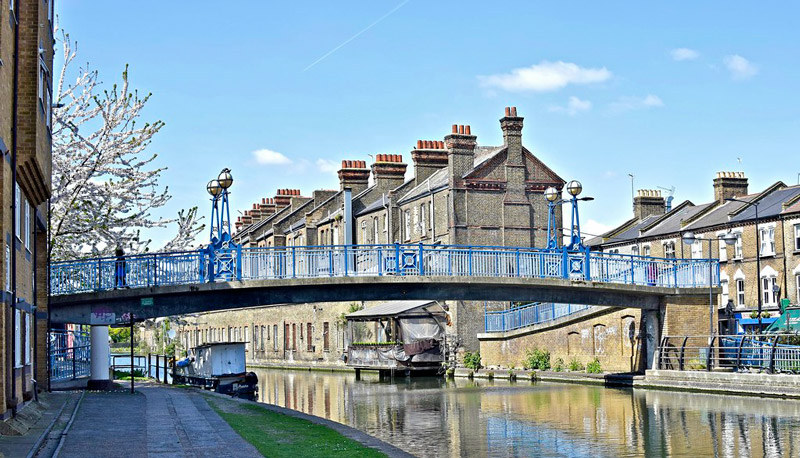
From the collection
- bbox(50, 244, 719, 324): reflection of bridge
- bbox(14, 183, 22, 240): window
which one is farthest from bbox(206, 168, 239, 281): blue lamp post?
bbox(14, 183, 22, 240): window

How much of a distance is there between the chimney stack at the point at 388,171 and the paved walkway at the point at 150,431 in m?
38.3

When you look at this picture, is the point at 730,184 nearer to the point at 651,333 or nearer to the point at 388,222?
the point at 388,222

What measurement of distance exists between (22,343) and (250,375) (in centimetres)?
1928

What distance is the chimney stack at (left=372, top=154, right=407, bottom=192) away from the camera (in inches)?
2425

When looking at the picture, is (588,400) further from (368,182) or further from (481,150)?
(368,182)

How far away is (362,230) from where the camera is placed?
62031 millimetres

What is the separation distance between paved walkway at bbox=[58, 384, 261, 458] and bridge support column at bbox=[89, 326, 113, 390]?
517cm

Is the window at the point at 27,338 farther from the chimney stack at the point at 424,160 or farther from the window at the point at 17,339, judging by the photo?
the chimney stack at the point at 424,160

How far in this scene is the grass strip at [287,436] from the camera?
1510cm

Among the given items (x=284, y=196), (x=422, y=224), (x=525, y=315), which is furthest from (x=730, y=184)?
(x=284, y=196)

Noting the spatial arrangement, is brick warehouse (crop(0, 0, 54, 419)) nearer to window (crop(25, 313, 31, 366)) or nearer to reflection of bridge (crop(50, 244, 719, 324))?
window (crop(25, 313, 31, 366))

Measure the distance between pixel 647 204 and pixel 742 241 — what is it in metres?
13.8

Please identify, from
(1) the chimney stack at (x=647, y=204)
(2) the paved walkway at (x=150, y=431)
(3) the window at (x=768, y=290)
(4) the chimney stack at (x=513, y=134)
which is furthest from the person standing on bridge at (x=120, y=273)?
(1) the chimney stack at (x=647, y=204)

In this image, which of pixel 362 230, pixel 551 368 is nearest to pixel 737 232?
pixel 551 368
